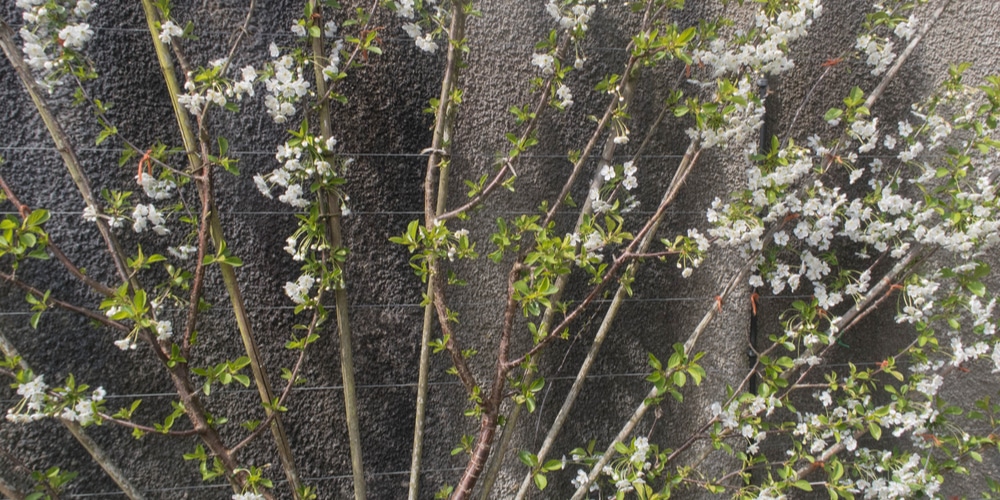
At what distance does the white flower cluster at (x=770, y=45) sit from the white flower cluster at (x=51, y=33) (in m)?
1.55

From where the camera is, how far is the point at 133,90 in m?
1.69

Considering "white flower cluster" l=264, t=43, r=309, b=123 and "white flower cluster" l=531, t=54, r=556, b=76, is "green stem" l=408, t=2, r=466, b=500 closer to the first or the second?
"white flower cluster" l=531, t=54, r=556, b=76

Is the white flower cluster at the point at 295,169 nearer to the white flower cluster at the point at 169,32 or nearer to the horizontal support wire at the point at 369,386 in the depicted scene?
the white flower cluster at the point at 169,32

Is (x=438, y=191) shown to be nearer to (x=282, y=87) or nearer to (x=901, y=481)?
(x=282, y=87)

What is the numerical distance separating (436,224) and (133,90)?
105 cm

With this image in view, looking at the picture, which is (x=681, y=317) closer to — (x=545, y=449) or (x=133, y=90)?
(x=545, y=449)

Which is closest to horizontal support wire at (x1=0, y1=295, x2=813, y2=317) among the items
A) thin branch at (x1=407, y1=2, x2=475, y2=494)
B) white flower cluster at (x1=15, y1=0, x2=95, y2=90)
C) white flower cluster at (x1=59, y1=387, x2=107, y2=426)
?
thin branch at (x1=407, y1=2, x2=475, y2=494)

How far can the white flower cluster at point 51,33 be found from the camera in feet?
4.03

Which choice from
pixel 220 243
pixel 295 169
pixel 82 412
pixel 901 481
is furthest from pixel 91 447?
pixel 901 481

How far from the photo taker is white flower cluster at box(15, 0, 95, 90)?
4.03 feet

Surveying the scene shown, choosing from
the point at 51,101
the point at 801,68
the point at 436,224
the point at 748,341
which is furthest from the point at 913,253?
the point at 51,101

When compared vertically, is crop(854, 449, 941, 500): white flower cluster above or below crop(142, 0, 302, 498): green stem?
below

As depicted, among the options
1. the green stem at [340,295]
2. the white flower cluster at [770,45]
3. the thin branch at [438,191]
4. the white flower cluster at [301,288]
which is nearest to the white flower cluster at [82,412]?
the white flower cluster at [301,288]

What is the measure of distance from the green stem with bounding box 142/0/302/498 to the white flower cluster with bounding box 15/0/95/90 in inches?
6.6
